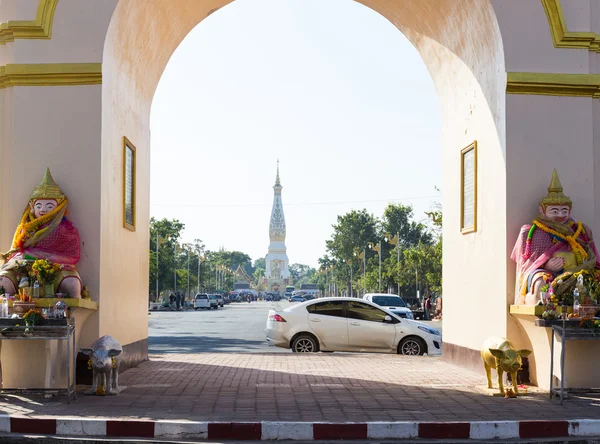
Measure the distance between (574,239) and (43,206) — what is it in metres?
6.93

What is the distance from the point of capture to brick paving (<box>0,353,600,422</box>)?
9188mm

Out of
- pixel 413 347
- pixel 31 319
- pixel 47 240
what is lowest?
pixel 413 347

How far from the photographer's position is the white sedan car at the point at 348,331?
1917 centimetres

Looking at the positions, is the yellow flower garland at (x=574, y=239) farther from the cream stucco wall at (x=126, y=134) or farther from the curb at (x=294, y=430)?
the curb at (x=294, y=430)

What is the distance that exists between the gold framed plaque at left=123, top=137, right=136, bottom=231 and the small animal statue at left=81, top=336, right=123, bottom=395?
330 centimetres

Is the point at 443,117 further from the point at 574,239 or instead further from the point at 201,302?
the point at 201,302

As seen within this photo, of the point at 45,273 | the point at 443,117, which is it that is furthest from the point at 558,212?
the point at 45,273

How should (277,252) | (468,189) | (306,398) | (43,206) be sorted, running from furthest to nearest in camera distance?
(277,252) → (468,189) → (43,206) → (306,398)

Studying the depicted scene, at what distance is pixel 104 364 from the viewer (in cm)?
1055

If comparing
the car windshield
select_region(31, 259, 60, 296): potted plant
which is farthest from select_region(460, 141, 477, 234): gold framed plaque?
the car windshield

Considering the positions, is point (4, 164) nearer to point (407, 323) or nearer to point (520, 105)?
point (520, 105)

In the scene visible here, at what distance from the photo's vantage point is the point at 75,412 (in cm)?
931

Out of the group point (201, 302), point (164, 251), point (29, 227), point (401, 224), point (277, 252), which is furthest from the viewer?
point (277, 252)

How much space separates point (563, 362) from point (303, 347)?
9.68m
